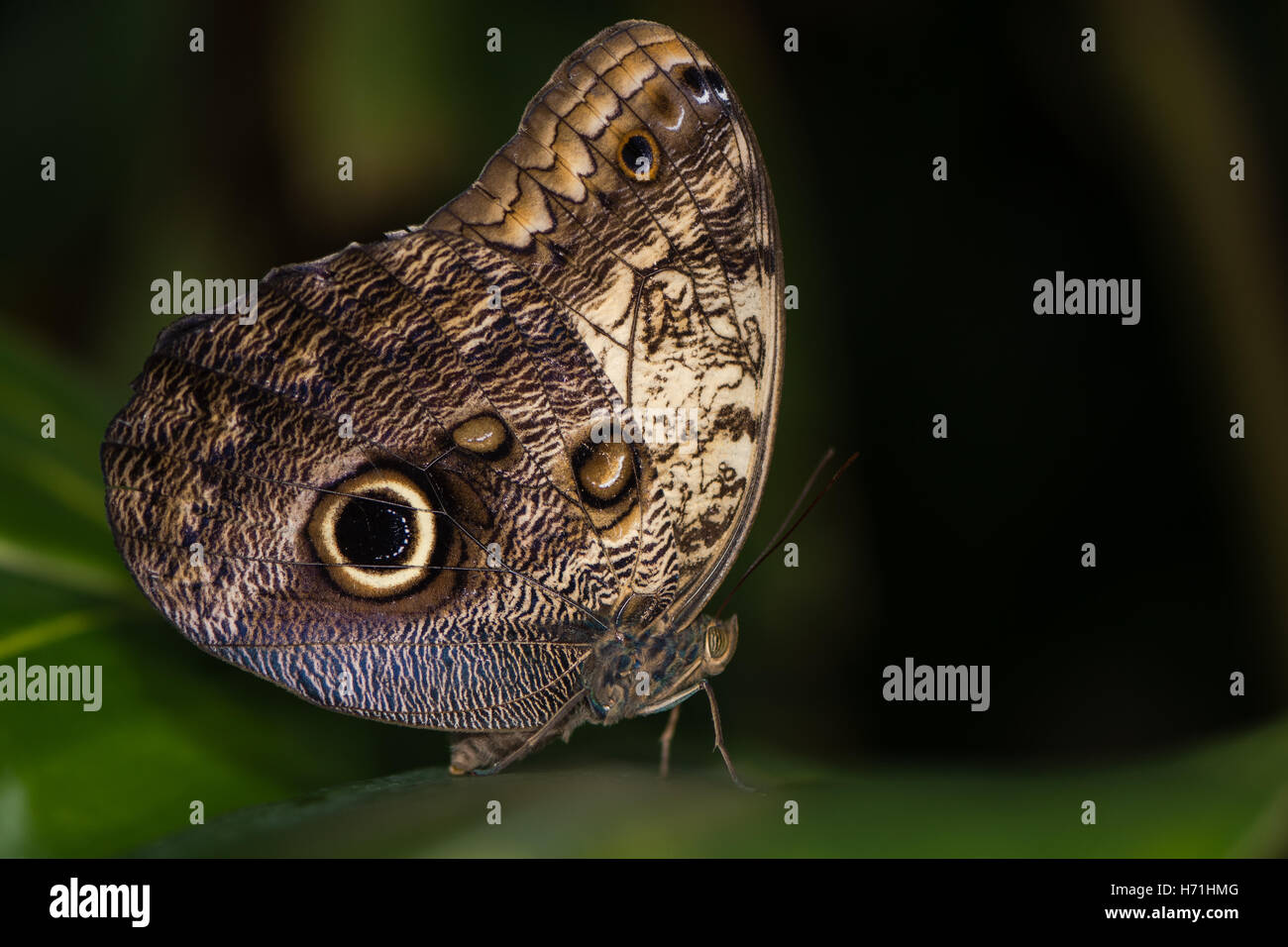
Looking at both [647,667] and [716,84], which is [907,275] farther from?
[647,667]

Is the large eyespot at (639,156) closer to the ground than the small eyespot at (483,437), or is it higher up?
higher up

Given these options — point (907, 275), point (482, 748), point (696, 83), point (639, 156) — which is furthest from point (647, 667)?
point (907, 275)

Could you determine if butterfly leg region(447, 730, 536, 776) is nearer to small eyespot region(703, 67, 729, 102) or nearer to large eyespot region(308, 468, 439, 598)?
large eyespot region(308, 468, 439, 598)

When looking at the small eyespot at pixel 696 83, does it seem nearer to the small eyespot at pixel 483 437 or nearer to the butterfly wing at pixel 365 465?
the butterfly wing at pixel 365 465

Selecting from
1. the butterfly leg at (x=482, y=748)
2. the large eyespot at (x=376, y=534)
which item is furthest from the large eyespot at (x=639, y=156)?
the butterfly leg at (x=482, y=748)

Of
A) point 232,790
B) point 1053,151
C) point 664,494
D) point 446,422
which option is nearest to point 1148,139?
point 1053,151

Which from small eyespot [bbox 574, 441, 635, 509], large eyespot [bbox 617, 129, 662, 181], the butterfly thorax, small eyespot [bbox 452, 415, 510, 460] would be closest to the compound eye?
the butterfly thorax
